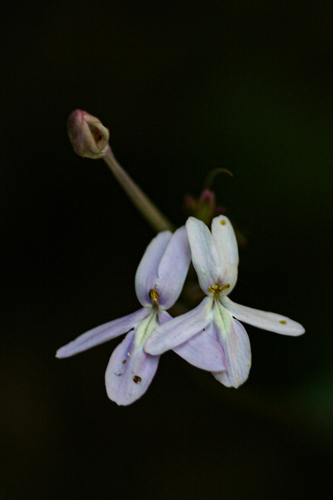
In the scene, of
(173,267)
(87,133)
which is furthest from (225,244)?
(87,133)

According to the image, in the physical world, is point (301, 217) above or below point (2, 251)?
below

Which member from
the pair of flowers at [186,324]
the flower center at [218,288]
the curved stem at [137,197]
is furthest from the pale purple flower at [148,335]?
the curved stem at [137,197]

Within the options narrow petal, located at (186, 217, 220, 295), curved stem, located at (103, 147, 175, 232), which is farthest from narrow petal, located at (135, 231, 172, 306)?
curved stem, located at (103, 147, 175, 232)

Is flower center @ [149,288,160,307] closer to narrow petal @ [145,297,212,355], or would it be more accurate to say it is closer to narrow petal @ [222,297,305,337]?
narrow petal @ [145,297,212,355]

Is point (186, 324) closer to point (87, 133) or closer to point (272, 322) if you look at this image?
point (272, 322)

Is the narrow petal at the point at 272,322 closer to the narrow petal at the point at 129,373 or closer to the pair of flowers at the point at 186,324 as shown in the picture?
the pair of flowers at the point at 186,324

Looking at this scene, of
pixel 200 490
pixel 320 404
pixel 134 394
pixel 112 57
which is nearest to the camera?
pixel 134 394

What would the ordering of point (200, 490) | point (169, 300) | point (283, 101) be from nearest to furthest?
point (169, 300) → point (200, 490) → point (283, 101)

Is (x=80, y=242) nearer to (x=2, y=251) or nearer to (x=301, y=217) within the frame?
(x=2, y=251)

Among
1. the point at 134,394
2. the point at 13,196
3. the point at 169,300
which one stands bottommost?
the point at 134,394

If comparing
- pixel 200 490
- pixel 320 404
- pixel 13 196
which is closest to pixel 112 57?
pixel 13 196
